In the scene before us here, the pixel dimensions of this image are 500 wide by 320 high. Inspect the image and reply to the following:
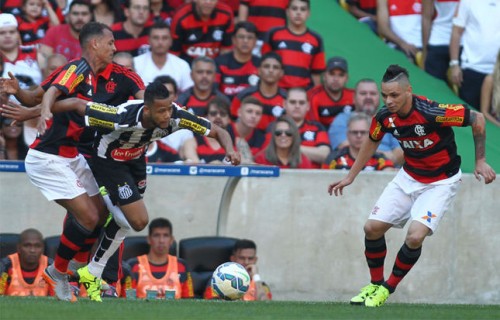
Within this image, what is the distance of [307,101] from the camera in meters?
14.8

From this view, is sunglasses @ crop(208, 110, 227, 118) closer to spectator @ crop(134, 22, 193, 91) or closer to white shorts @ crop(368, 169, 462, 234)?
spectator @ crop(134, 22, 193, 91)

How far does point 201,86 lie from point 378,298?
15.3 feet

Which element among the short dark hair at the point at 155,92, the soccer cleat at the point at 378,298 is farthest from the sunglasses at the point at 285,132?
the short dark hair at the point at 155,92

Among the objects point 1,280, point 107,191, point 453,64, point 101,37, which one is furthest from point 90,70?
point 453,64

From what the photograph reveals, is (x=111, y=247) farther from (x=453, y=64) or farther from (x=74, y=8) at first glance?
(x=453, y=64)

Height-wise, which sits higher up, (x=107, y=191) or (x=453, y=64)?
(x=453, y=64)

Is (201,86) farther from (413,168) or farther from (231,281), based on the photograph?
(413,168)

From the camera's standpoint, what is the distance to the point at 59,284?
10.6 metres

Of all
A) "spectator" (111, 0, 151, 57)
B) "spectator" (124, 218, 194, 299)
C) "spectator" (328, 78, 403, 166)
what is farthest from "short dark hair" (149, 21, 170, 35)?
"spectator" (124, 218, 194, 299)

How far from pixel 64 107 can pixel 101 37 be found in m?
0.77

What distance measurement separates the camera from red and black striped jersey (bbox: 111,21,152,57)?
50.3 feet

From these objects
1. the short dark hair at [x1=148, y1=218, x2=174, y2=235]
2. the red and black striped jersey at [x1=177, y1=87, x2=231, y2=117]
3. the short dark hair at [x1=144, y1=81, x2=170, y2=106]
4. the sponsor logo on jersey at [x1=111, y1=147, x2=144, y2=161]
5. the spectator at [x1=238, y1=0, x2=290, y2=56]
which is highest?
the spectator at [x1=238, y1=0, x2=290, y2=56]

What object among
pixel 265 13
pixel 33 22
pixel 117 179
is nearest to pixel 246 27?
pixel 265 13

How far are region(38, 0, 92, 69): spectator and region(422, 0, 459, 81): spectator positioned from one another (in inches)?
176
